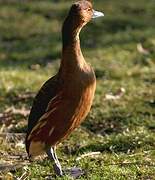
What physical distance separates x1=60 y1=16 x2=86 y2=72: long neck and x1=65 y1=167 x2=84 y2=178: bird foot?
2.92 ft

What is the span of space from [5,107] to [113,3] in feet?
27.9

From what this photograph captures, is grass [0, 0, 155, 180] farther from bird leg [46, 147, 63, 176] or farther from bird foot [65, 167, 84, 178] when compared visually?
bird leg [46, 147, 63, 176]

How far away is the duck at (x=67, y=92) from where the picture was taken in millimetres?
4789

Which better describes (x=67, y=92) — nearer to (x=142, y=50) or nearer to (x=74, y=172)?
(x=74, y=172)

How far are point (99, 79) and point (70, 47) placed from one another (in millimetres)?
5218

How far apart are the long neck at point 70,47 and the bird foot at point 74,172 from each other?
0.89 meters

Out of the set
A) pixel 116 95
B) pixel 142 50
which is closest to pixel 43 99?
pixel 116 95

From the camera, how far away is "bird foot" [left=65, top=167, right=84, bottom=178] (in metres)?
5.27

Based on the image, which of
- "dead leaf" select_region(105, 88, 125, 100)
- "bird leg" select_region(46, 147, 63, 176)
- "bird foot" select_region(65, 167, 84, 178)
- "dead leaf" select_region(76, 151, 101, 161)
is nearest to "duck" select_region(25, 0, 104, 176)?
"bird leg" select_region(46, 147, 63, 176)

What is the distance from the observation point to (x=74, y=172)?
210 inches

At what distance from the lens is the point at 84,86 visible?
4.78m

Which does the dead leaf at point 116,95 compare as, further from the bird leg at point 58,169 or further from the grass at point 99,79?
the bird leg at point 58,169

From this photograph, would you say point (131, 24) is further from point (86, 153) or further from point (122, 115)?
point (86, 153)

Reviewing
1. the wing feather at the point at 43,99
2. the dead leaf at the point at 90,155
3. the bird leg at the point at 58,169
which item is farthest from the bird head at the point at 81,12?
the dead leaf at the point at 90,155
